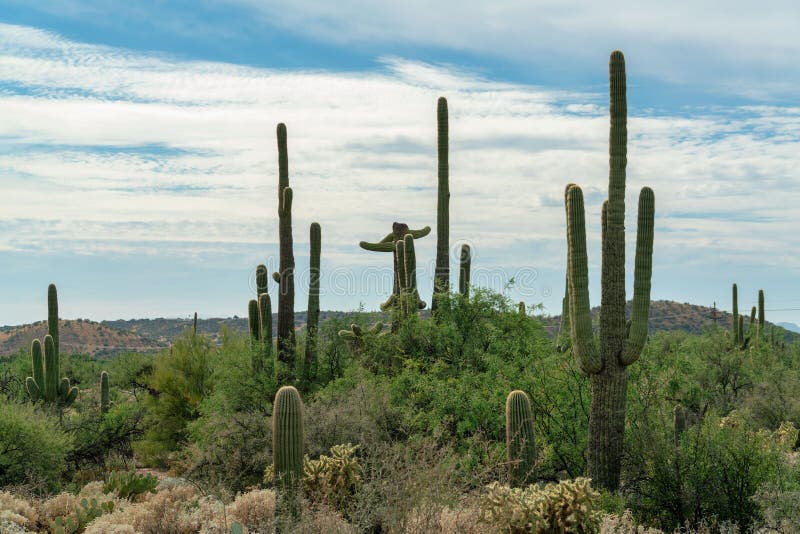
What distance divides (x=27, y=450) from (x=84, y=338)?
218ft

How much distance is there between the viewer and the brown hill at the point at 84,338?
245ft

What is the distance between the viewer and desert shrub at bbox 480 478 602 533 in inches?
336

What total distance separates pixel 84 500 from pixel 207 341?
53.0 ft

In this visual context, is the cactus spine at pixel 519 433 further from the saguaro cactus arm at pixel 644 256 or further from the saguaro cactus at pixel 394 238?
the saguaro cactus at pixel 394 238

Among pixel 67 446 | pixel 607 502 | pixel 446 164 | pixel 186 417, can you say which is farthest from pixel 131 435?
pixel 607 502

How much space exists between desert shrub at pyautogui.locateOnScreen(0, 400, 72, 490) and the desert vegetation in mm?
45

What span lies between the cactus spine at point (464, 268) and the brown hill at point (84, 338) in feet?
182

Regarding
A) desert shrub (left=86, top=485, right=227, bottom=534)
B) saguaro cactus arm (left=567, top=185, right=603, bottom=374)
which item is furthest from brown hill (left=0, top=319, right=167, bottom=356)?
saguaro cactus arm (left=567, top=185, right=603, bottom=374)

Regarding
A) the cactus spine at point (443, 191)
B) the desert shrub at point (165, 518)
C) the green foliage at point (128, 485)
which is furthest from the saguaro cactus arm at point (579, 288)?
the cactus spine at point (443, 191)

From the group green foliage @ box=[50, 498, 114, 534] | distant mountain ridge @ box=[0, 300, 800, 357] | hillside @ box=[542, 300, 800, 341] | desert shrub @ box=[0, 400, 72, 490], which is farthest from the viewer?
distant mountain ridge @ box=[0, 300, 800, 357]

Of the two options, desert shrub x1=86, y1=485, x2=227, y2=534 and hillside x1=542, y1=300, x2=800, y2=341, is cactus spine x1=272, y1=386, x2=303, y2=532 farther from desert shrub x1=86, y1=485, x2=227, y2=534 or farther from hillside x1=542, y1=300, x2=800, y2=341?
hillside x1=542, y1=300, x2=800, y2=341

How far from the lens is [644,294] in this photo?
1243cm

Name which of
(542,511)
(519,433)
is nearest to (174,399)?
(519,433)

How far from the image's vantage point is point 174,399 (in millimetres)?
25312
